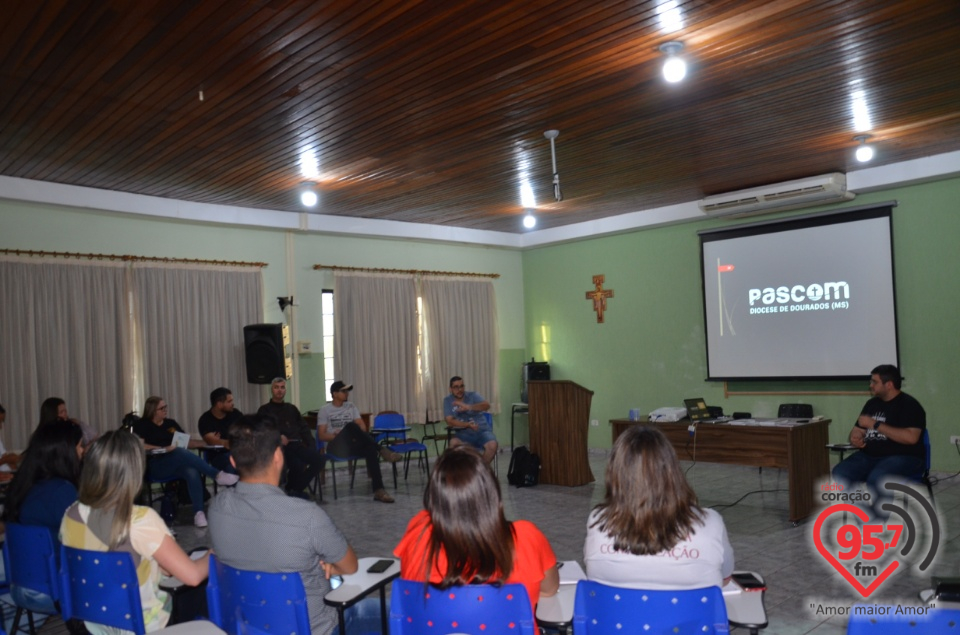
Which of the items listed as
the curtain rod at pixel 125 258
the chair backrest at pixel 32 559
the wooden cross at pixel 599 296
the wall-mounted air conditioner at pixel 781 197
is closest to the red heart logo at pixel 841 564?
the wall-mounted air conditioner at pixel 781 197

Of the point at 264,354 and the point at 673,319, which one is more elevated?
the point at 673,319

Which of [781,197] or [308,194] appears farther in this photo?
[781,197]

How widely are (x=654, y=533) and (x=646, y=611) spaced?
0.33 m

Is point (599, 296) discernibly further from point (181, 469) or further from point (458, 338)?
point (181, 469)

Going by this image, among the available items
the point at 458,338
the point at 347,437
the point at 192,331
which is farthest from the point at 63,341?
the point at 458,338

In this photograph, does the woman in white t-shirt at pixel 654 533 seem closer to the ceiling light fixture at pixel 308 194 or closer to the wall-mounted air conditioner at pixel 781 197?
the ceiling light fixture at pixel 308 194

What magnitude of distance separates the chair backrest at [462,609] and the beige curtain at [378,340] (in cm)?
722

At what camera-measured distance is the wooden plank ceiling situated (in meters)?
3.89

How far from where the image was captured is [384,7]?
3711 millimetres

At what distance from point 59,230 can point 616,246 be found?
6487mm

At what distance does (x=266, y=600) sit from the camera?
2.36m

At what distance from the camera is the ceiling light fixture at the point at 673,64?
4332mm

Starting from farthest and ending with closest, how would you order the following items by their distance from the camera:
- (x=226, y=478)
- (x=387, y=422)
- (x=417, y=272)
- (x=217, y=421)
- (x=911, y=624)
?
(x=417, y=272), (x=387, y=422), (x=217, y=421), (x=226, y=478), (x=911, y=624)

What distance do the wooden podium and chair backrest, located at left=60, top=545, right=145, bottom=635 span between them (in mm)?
5554
